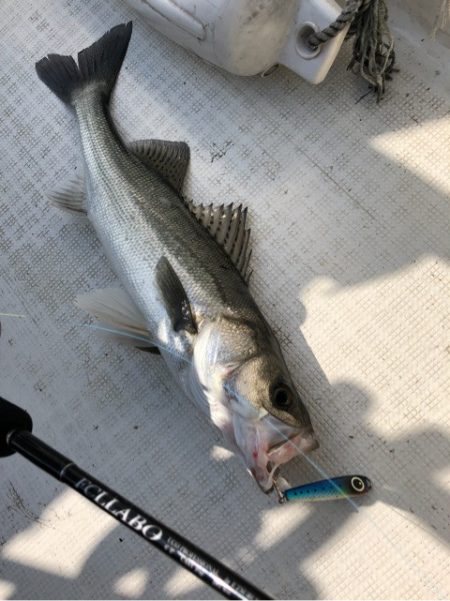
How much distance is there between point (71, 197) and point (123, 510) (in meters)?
1.24

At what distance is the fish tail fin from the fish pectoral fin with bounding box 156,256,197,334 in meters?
0.92

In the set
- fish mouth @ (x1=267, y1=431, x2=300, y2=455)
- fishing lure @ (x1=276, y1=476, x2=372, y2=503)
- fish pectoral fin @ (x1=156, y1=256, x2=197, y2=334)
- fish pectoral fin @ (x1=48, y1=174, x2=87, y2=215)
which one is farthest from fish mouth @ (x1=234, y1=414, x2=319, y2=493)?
fish pectoral fin @ (x1=48, y1=174, x2=87, y2=215)

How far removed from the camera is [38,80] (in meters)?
2.34

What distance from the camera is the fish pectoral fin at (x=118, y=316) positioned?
6.21 feet

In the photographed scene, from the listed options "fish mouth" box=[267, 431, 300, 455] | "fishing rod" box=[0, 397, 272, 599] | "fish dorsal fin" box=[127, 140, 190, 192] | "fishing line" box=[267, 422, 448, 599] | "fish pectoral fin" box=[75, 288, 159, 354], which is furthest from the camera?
"fish dorsal fin" box=[127, 140, 190, 192]

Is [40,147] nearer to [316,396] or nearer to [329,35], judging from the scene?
[329,35]

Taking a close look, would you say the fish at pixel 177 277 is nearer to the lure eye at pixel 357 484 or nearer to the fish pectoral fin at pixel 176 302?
the fish pectoral fin at pixel 176 302

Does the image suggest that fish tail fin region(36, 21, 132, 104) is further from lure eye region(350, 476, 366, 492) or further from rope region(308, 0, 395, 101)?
lure eye region(350, 476, 366, 492)

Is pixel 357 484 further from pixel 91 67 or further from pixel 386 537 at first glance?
pixel 91 67

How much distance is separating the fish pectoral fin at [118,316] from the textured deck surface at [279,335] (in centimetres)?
11

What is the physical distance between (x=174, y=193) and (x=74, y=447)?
39.3 inches

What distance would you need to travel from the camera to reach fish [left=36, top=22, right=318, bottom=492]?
1.58 m

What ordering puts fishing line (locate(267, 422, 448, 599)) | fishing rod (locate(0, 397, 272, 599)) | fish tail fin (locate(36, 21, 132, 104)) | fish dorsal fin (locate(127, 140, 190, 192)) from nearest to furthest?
fishing rod (locate(0, 397, 272, 599)) < fishing line (locate(267, 422, 448, 599)) < fish dorsal fin (locate(127, 140, 190, 192)) < fish tail fin (locate(36, 21, 132, 104))

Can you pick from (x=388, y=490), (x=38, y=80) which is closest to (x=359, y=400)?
(x=388, y=490)
